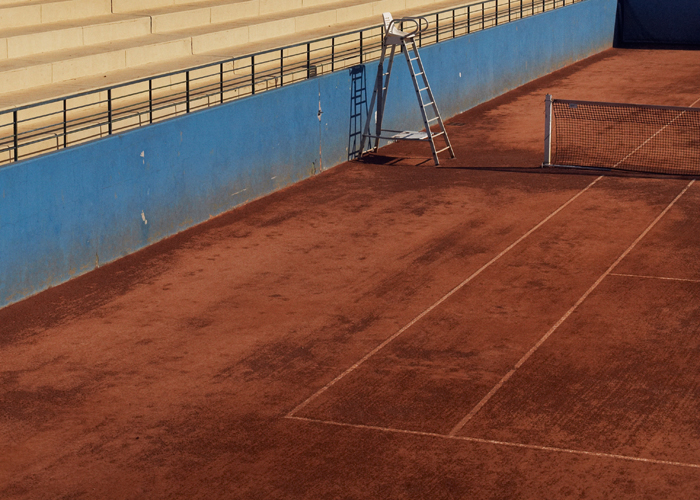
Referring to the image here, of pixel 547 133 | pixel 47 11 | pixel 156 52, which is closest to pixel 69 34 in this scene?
pixel 47 11

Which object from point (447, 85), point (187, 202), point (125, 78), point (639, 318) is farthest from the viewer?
point (447, 85)

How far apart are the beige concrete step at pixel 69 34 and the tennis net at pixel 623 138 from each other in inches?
397

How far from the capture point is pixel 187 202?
59.7 ft

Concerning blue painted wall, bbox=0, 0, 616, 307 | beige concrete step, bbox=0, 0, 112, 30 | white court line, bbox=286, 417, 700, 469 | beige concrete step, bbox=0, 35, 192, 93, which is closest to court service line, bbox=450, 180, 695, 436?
white court line, bbox=286, 417, 700, 469

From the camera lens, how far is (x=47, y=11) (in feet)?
80.2

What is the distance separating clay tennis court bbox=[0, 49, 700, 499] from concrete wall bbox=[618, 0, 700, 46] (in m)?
21.0

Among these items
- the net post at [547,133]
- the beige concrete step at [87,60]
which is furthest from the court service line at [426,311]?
the beige concrete step at [87,60]

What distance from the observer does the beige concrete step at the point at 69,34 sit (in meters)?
22.3

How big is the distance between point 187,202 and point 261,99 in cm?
292

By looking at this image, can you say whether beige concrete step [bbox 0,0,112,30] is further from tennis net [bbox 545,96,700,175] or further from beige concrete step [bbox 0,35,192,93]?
tennis net [bbox 545,96,700,175]

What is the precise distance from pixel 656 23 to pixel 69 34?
2410 centimetres

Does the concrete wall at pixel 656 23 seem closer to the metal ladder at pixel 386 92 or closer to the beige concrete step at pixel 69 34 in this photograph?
the metal ladder at pixel 386 92

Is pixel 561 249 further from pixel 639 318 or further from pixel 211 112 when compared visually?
pixel 211 112

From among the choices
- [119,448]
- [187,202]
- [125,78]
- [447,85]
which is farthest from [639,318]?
[447,85]
